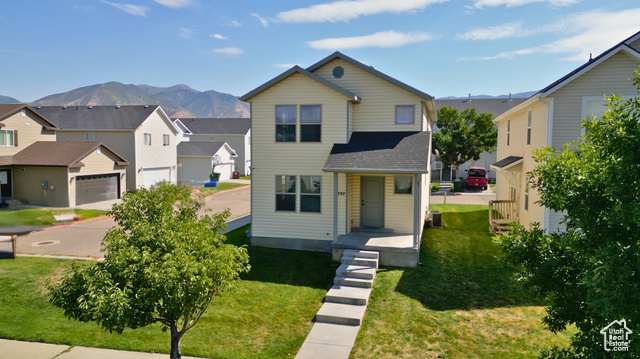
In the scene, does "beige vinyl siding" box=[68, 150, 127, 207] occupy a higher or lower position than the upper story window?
lower

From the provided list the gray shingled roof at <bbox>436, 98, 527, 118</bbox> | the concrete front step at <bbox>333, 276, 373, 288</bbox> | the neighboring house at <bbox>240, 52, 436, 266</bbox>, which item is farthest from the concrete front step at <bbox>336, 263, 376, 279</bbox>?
the gray shingled roof at <bbox>436, 98, 527, 118</bbox>

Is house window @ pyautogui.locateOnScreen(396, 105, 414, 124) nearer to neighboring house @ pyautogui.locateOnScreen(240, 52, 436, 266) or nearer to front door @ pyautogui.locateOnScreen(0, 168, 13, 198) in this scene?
neighboring house @ pyautogui.locateOnScreen(240, 52, 436, 266)

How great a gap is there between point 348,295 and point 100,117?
104 ft

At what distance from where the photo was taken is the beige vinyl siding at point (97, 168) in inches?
1041

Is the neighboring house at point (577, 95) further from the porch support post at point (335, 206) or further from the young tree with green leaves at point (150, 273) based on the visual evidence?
the young tree with green leaves at point (150, 273)

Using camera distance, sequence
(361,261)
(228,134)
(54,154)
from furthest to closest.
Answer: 1. (228,134)
2. (54,154)
3. (361,261)

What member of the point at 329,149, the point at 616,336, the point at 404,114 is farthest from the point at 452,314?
the point at 404,114

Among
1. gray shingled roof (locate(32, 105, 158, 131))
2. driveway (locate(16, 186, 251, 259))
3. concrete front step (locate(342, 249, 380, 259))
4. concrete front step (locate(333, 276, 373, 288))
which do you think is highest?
gray shingled roof (locate(32, 105, 158, 131))

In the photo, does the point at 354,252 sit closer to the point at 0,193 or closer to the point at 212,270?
the point at 212,270

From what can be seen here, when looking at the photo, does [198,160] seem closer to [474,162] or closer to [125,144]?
[125,144]

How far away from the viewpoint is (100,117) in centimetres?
3497

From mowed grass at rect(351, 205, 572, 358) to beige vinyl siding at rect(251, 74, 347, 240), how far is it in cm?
372

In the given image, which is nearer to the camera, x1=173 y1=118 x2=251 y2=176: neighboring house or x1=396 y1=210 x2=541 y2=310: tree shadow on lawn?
x1=396 y1=210 x2=541 y2=310: tree shadow on lawn

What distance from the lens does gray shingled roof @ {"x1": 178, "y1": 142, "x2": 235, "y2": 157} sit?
1754 inches
